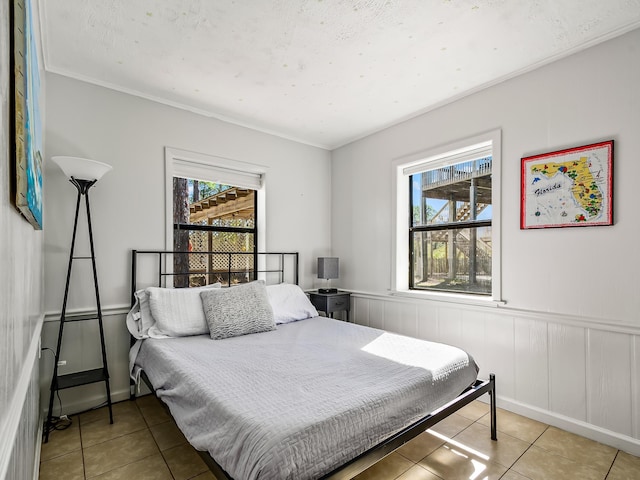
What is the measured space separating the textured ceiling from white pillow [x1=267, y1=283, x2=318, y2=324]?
170cm

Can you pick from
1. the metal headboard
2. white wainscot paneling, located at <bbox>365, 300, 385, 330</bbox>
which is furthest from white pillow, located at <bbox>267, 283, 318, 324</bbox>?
white wainscot paneling, located at <bbox>365, 300, 385, 330</bbox>

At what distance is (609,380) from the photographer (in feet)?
6.96

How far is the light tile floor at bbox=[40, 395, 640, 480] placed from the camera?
185 centimetres

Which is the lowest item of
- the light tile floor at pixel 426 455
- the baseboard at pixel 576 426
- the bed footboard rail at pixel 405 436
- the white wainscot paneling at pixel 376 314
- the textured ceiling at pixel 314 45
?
the light tile floor at pixel 426 455

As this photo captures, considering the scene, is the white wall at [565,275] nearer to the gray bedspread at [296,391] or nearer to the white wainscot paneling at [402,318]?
the white wainscot paneling at [402,318]

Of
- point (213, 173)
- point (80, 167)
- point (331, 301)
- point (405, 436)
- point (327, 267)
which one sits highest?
point (213, 173)

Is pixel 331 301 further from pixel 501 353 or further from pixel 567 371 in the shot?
pixel 567 371

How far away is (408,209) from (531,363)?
1691mm

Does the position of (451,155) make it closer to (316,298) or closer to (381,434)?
(316,298)

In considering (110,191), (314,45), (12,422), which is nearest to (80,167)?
(110,191)

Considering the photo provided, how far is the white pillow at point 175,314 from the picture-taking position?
2508mm

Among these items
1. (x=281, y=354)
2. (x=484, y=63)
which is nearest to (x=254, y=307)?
(x=281, y=354)

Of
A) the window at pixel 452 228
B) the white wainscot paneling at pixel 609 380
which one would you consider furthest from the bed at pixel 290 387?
the window at pixel 452 228

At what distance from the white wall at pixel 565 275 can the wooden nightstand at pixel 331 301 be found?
33.3 inches
